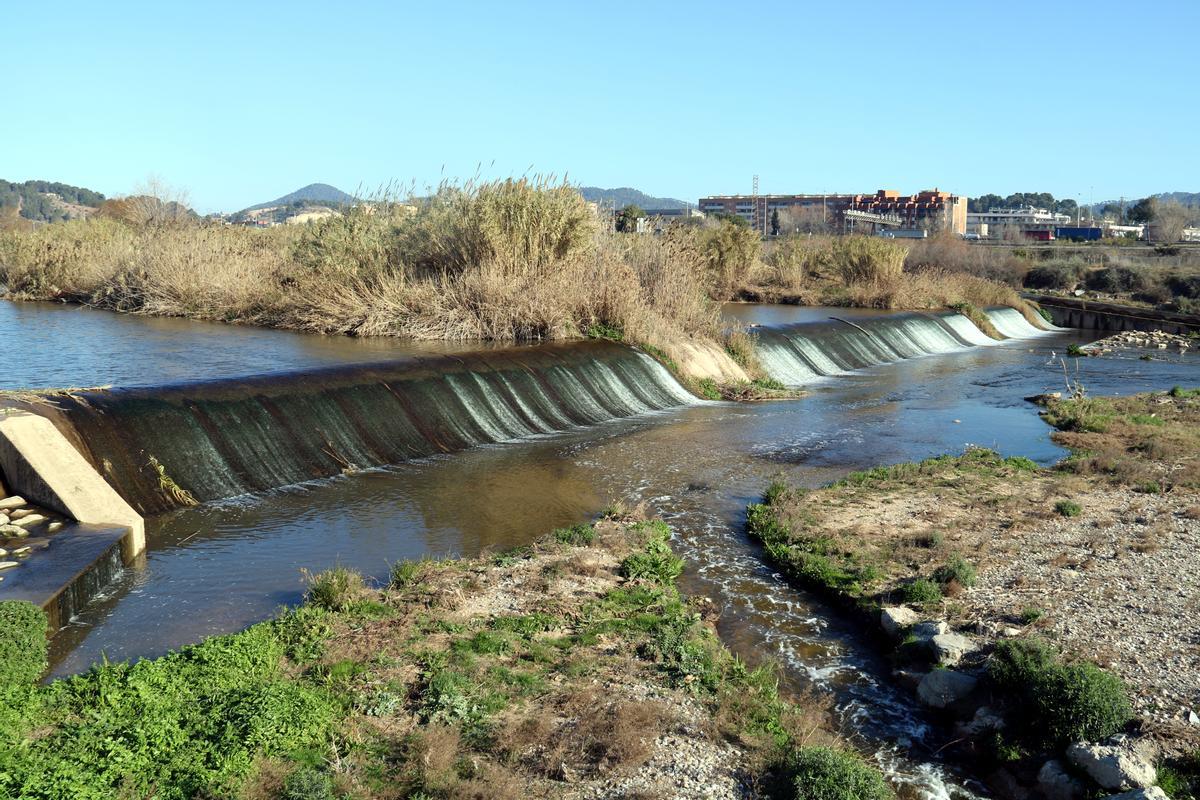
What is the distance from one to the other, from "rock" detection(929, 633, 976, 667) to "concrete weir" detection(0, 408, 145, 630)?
6.75 meters

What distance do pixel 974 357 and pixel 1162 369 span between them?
5.09 m

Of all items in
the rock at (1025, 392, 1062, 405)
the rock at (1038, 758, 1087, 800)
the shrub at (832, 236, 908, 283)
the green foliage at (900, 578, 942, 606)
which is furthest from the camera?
the shrub at (832, 236, 908, 283)

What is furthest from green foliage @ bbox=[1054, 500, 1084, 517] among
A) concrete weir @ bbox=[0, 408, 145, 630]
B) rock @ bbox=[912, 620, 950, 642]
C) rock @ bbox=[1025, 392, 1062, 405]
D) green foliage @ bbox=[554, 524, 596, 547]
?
concrete weir @ bbox=[0, 408, 145, 630]

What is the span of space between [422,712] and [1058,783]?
13.2 ft

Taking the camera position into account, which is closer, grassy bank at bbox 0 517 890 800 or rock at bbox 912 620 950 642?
grassy bank at bbox 0 517 890 800

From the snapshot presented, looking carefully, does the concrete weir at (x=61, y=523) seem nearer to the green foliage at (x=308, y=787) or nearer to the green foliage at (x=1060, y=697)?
the green foliage at (x=308, y=787)

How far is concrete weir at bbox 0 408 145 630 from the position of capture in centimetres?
748

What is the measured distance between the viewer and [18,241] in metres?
31.2

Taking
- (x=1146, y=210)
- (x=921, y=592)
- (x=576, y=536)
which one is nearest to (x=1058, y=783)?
(x=921, y=592)

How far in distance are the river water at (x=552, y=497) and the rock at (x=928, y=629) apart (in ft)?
1.41

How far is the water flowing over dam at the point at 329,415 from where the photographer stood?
1087 cm

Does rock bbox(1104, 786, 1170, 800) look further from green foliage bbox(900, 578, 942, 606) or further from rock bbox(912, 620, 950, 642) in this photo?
green foliage bbox(900, 578, 942, 606)

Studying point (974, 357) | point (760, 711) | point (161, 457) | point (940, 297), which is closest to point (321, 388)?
point (161, 457)

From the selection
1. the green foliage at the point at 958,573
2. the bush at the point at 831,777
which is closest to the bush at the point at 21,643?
the bush at the point at 831,777
